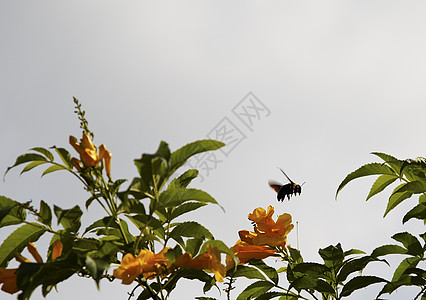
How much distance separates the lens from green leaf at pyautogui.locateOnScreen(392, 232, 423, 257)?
122 inches

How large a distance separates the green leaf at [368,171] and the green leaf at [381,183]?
0.04 m

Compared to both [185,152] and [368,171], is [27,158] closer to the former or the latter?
[185,152]

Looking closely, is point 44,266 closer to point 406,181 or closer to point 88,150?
point 88,150

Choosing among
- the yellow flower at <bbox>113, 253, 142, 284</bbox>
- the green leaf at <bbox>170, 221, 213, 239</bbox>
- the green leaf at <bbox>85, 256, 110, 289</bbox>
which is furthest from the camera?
the green leaf at <bbox>170, 221, 213, 239</bbox>

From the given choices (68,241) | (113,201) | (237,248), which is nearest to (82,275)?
(68,241)

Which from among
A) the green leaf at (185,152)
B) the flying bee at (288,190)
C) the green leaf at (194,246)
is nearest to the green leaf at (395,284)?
A: the flying bee at (288,190)

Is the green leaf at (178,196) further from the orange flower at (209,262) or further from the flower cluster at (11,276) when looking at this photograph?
the flower cluster at (11,276)

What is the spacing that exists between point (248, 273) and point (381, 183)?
41.6 inches

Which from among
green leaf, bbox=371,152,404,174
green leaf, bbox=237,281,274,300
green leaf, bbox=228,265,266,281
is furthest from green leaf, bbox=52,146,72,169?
green leaf, bbox=371,152,404,174

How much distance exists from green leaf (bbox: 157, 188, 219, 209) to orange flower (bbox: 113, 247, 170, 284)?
247mm

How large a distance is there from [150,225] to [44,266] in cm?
71

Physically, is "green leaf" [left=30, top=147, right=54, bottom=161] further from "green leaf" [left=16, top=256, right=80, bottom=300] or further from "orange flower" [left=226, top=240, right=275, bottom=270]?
"orange flower" [left=226, top=240, right=275, bottom=270]

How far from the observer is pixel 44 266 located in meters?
2.03

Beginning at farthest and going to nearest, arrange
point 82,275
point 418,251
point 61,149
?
point 418,251
point 61,149
point 82,275
